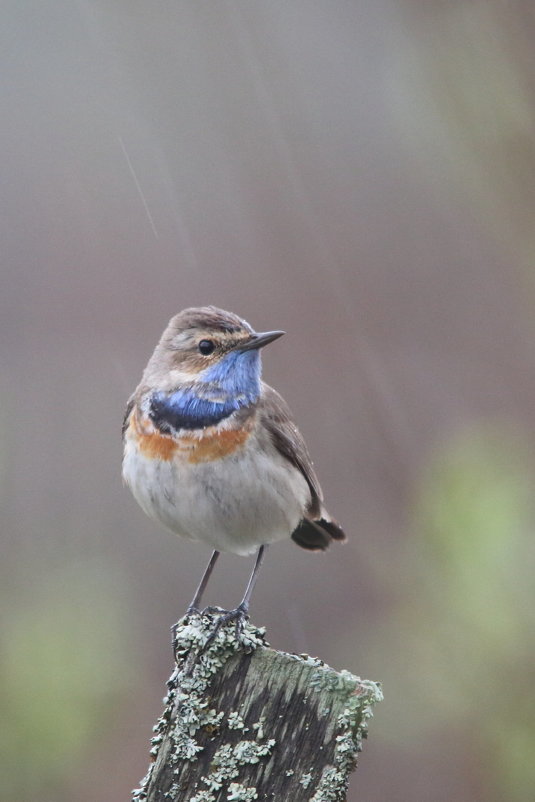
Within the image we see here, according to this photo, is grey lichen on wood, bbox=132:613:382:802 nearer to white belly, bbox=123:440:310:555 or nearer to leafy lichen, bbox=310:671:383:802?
leafy lichen, bbox=310:671:383:802

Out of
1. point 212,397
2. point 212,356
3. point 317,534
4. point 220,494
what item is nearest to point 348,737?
point 220,494

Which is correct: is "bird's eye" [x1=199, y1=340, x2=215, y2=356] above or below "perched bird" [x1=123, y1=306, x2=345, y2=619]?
above

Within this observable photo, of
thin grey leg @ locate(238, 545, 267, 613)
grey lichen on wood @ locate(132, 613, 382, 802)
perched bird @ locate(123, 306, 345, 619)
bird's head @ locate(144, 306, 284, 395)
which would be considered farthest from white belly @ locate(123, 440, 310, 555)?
grey lichen on wood @ locate(132, 613, 382, 802)

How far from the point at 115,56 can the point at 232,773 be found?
6.86 m

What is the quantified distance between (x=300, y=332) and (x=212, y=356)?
2546 mm

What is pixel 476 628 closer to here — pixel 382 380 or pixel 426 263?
pixel 382 380

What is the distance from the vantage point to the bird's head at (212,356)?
4.14 meters

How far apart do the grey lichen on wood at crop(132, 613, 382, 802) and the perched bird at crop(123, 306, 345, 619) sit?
44.0 inches

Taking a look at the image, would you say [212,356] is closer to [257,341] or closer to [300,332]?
[257,341]

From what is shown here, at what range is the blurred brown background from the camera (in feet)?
10.3

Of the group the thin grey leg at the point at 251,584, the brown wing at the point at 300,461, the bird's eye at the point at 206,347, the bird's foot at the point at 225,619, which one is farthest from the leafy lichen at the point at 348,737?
the bird's eye at the point at 206,347

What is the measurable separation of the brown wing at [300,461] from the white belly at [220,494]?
0.08 meters

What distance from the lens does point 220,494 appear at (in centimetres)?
394

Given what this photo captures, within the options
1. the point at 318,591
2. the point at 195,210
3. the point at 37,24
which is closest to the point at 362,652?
the point at 318,591
